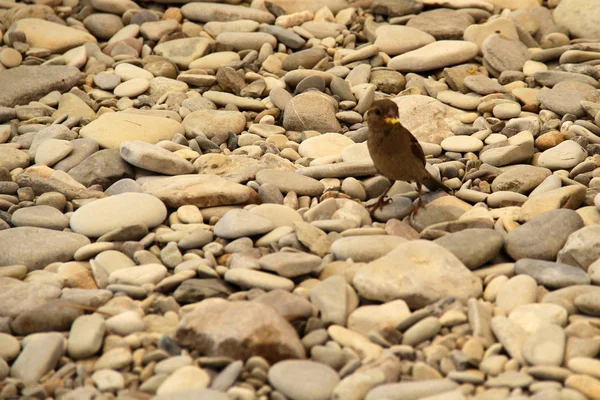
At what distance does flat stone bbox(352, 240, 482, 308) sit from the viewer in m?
3.69

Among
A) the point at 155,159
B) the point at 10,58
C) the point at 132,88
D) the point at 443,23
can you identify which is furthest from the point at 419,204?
the point at 10,58

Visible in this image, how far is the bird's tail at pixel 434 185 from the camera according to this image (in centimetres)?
484

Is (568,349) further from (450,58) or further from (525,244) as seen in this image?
(450,58)

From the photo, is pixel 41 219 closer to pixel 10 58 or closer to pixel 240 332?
pixel 240 332

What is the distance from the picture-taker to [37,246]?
426 centimetres

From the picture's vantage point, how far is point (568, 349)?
11.0 ft

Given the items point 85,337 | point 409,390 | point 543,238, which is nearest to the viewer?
point 409,390

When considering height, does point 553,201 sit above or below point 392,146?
below

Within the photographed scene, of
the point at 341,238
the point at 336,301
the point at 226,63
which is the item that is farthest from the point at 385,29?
the point at 336,301

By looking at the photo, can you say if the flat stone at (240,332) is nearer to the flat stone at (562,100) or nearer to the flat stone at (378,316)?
the flat stone at (378,316)

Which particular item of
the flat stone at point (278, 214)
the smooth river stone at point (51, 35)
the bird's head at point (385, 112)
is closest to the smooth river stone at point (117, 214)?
the flat stone at point (278, 214)

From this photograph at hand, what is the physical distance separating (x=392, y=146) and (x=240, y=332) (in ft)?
5.30

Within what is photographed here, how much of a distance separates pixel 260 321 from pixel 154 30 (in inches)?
179

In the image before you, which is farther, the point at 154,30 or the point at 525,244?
the point at 154,30
